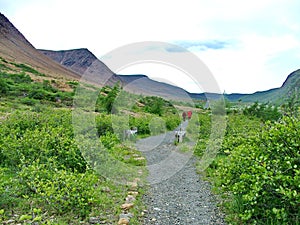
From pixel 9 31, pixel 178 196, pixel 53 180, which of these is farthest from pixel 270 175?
pixel 9 31

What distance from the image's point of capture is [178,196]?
23.1 feet

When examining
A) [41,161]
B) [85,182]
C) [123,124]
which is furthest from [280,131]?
[123,124]

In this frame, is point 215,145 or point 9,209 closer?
point 9,209

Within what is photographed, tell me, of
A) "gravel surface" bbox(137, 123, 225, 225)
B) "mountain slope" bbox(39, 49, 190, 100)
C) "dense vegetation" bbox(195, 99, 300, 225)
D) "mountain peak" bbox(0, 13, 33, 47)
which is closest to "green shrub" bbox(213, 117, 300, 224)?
"dense vegetation" bbox(195, 99, 300, 225)

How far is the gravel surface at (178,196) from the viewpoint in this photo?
569 cm

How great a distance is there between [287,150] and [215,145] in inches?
252

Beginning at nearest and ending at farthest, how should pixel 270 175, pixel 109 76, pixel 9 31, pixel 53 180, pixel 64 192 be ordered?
pixel 270 175 → pixel 64 192 → pixel 53 180 → pixel 109 76 → pixel 9 31

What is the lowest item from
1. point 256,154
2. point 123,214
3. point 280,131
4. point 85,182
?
point 123,214

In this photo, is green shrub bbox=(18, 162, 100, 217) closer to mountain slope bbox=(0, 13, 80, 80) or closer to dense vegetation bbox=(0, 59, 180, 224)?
dense vegetation bbox=(0, 59, 180, 224)

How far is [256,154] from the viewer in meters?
4.97

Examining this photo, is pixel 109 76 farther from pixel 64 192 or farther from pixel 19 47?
pixel 19 47

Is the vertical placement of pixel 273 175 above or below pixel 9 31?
below

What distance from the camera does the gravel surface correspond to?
18.7ft

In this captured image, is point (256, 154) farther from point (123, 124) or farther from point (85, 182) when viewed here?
point (123, 124)
